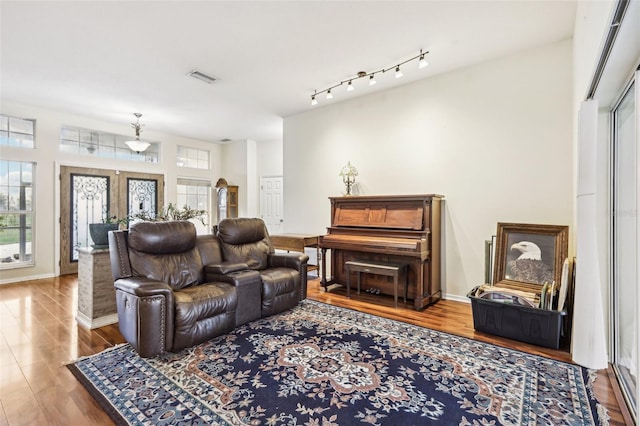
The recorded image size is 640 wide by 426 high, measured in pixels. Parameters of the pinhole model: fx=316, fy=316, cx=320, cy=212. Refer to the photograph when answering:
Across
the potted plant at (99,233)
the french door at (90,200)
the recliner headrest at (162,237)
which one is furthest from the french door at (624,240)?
the french door at (90,200)

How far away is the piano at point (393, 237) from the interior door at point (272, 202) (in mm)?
3193

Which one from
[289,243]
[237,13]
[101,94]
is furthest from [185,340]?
[101,94]

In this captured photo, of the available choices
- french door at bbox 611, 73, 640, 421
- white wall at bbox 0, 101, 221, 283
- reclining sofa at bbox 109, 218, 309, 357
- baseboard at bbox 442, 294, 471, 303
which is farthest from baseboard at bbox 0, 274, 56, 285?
french door at bbox 611, 73, 640, 421

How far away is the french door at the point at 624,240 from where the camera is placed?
2002 millimetres

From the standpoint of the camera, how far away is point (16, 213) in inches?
203

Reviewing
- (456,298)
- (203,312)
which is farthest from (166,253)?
(456,298)

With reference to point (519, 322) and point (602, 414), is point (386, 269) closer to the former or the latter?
point (519, 322)

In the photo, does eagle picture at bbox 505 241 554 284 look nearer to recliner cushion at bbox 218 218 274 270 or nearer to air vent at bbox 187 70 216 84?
recliner cushion at bbox 218 218 274 270

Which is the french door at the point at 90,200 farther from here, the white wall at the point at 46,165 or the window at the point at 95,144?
the window at the point at 95,144

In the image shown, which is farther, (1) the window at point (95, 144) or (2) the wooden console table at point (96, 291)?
(1) the window at point (95, 144)

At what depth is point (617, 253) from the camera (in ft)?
7.42

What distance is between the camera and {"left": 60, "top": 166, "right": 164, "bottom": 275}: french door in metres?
5.63

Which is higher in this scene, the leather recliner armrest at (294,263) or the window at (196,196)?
the window at (196,196)

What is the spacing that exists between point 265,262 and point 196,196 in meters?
4.72
